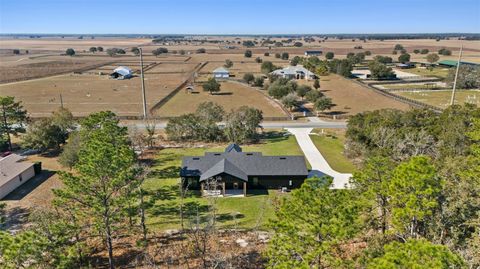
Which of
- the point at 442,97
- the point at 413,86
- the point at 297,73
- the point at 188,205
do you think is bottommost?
the point at 188,205

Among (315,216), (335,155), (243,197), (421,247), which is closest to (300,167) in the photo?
(243,197)

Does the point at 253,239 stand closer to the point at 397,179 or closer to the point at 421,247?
the point at 397,179

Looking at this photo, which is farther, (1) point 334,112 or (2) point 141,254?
(1) point 334,112

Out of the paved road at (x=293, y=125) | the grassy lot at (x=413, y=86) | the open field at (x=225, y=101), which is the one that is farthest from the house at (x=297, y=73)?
the paved road at (x=293, y=125)

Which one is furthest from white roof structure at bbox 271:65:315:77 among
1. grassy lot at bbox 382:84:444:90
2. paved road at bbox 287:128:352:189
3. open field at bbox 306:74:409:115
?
paved road at bbox 287:128:352:189

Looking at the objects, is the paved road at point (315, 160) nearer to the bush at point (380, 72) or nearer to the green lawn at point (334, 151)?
the green lawn at point (334, 151)

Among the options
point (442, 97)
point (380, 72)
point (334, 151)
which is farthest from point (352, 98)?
point (334, 151)

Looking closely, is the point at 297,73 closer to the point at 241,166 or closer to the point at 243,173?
the point at 241,166
